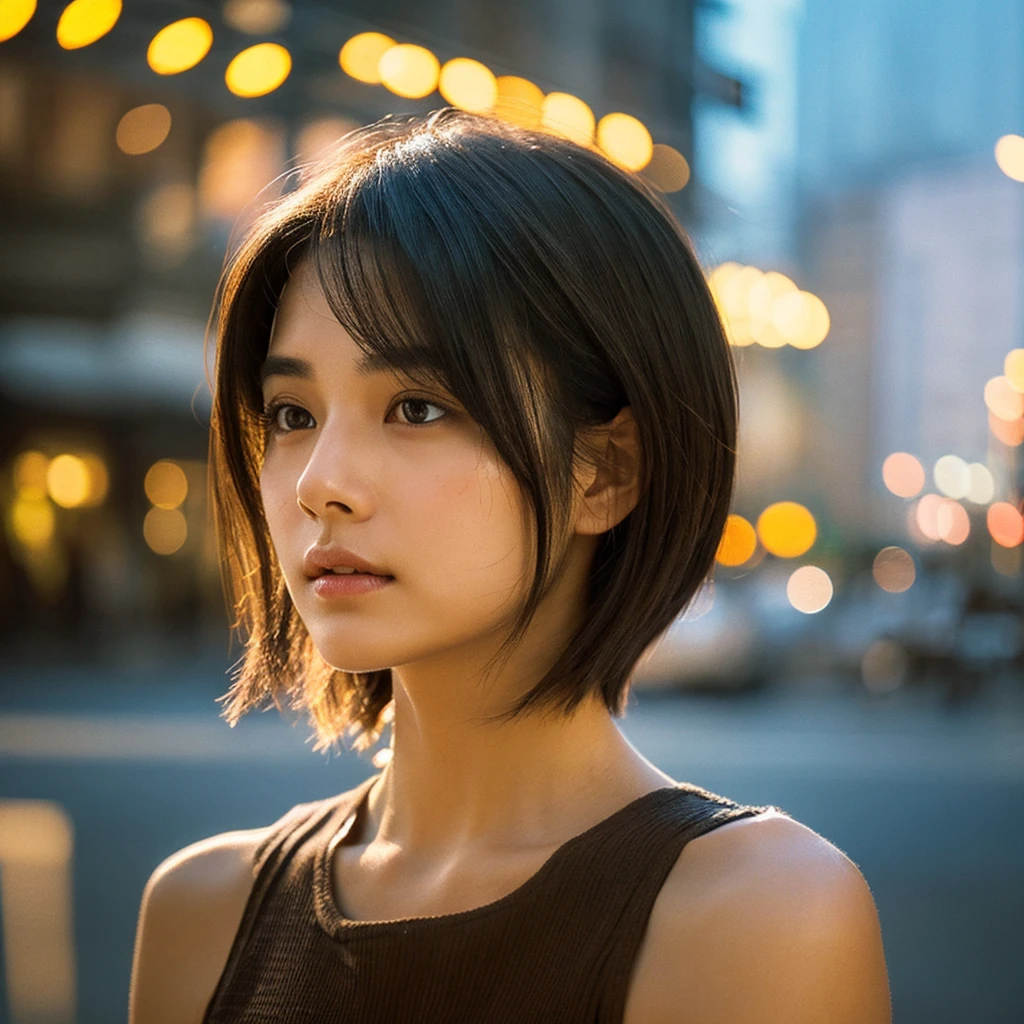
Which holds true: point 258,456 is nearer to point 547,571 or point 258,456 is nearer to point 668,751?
point 547,571

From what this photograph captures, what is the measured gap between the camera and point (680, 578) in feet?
5.00

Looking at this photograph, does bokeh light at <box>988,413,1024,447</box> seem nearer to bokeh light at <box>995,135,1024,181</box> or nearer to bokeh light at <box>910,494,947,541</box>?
bokeh light at <box>910,494,947,541</box>

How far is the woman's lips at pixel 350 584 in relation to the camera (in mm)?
1380

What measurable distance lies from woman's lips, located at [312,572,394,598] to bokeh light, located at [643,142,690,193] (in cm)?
291

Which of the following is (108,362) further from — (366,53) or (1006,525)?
(366,53)

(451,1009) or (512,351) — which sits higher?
(512,351)

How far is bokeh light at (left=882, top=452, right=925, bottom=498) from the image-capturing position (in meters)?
36.9

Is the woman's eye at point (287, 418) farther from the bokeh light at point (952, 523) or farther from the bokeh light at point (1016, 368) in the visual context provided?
the bokeh light at point (952, 523)

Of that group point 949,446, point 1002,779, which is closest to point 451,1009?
point 1002,779

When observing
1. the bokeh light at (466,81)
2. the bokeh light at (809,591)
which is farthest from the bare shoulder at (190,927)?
the bokeh light at (809,591)

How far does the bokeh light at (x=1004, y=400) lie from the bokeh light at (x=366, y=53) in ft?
50.8

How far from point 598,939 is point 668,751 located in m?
8.29

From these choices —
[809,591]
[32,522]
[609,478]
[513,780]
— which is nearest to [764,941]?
[513,780]

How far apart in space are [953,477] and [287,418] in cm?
3078
